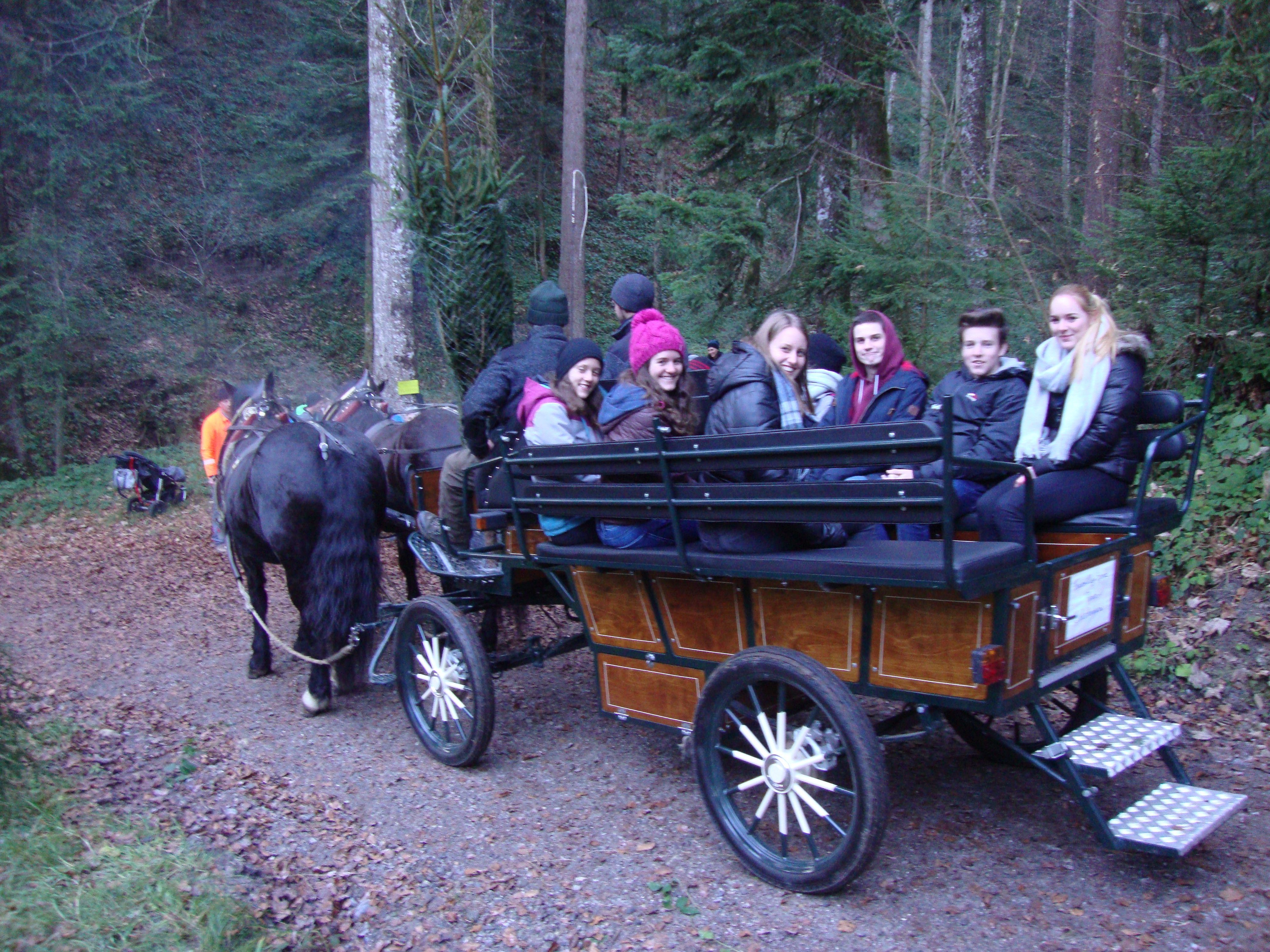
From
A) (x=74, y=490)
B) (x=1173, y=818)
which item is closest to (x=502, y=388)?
(x=1173, y=818)

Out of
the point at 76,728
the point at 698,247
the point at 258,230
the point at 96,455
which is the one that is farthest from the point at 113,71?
the point at 76,728

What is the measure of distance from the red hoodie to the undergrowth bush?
11623 mm

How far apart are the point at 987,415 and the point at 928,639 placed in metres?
1.47

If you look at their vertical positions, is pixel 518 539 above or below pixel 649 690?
above

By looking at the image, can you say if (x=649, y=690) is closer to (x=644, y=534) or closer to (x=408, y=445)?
(x=644, y=534)

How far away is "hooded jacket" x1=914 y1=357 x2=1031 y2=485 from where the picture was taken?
157 inches

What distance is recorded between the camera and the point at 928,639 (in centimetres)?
300

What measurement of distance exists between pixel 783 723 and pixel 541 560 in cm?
144

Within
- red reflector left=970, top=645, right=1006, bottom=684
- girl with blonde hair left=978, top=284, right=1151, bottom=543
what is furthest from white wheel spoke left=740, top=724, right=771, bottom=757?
girl with blonde hair left=978, top=284, right=1151, bottom=543

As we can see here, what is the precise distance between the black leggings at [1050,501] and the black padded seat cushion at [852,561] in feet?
0.91

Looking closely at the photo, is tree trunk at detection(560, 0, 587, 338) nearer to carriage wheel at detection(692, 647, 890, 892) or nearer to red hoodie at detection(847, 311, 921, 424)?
red hoodie at detection(847, 311, 921, 424)

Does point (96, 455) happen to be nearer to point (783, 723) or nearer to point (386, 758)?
point (386, 758)

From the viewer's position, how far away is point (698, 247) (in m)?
8.41

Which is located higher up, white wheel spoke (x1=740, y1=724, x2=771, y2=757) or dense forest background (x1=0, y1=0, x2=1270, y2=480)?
dense forest background (x1=0, y1=0, x2=1270, y2=480)
